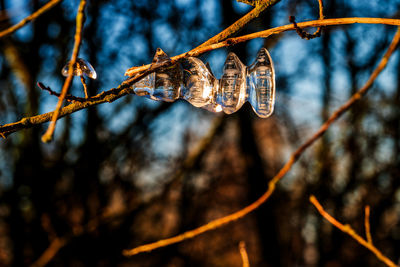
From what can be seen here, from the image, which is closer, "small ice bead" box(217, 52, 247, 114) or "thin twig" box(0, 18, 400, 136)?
"thin twig" box(0, 18, 400, 136)

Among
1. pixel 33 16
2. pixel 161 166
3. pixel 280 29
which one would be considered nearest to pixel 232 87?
pixel 280 29

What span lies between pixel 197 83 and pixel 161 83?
0.10 m

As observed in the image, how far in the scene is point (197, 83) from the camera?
85cm

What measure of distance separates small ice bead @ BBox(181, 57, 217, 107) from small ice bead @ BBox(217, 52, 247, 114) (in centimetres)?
3

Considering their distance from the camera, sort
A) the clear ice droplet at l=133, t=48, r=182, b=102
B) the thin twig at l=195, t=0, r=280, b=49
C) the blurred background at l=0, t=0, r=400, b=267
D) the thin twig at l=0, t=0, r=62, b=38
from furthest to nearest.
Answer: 1. the blurred background at l=0, t=0, r=400, b=267
2. the clear ice droplet at l=133, t=48, r=182, b=102
3. the thin twig at l=195, t=0, r=280, b=49
4. the thin twig at l=0, t=0, r=62, b=38

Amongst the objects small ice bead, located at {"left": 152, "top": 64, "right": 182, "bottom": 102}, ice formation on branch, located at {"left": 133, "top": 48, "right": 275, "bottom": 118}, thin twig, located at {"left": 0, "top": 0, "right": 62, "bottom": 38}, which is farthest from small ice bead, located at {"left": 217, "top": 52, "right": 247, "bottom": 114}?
thin twig, located at {"left": 0, "top": 0, "right": 62, "bottom": 38}

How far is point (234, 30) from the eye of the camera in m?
0.61

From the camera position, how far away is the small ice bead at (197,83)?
84cm

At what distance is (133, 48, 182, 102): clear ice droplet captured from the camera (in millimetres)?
781

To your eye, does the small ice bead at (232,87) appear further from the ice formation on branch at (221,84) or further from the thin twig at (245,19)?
the thin twig at (245,19)

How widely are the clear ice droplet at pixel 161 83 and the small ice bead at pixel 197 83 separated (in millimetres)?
27

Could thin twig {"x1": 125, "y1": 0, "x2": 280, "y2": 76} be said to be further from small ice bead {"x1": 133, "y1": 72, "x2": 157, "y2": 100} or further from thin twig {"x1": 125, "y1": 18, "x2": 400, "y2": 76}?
small ice bead {"x1": 133, "y1": 72, "x2": 157, "y2": 100}

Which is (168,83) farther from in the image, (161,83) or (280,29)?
(280,29)

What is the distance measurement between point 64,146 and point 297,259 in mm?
4260
